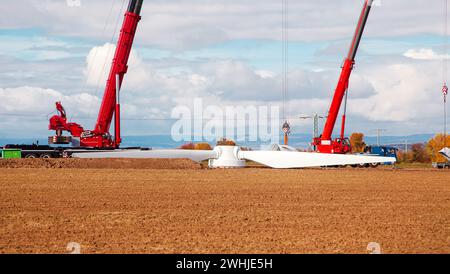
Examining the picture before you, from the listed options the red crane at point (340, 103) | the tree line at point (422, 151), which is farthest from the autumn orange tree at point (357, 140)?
the red crane at point (340, 103)

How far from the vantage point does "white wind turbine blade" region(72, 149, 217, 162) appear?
39906 mm

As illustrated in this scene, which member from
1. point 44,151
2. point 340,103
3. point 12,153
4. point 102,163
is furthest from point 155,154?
point 340,103

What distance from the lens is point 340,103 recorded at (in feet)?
148

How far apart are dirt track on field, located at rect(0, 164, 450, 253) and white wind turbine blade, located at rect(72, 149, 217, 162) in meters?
6.43

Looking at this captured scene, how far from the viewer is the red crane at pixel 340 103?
43406 mm

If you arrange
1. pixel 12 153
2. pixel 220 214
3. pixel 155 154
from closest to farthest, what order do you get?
pixel 220 214
pixel 155 154
pixel 12 153

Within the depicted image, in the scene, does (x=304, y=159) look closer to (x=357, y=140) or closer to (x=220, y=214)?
(x=220, y=214)

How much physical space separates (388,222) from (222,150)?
24.2m

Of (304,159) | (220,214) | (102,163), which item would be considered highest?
(304,159)

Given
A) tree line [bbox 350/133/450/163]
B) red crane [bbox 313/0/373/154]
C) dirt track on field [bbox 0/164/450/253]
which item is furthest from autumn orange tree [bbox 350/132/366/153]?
dirt track on field [bbox 0/164/450/253]

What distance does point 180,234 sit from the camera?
16047 mm

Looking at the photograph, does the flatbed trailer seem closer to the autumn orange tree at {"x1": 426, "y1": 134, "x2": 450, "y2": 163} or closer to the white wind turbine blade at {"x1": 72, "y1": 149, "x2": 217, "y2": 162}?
the white wind turbine blade at {"x1": 72, "y1": 149, "x2": 217, "y2": 162}

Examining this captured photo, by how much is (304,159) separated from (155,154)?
839 cm

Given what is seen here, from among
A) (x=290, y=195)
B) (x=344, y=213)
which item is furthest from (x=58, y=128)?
(x=344, y=213)
